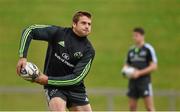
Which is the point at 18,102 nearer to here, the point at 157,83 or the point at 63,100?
the point at 157,83

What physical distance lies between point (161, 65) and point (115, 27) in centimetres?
208

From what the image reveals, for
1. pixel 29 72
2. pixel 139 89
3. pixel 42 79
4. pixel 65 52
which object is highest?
pixel 65 52

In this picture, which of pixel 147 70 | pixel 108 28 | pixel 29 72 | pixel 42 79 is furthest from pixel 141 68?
pixel 108 28

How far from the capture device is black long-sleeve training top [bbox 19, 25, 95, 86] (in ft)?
36.8

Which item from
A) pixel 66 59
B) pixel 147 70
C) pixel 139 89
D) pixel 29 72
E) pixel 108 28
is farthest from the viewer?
pixel 108 28

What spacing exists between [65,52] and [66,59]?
4.1 inches

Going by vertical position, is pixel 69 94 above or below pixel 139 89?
above

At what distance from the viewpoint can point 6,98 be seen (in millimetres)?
24406

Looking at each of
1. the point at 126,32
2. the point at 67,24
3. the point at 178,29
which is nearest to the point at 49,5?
the point at 67,24

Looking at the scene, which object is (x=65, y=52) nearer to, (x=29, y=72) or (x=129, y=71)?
(x=29, y=72)

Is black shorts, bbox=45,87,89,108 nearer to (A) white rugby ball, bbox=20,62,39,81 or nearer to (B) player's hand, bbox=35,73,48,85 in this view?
(B) player's hand, bbox=35,73,48,85

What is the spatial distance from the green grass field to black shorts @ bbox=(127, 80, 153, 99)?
705 cm

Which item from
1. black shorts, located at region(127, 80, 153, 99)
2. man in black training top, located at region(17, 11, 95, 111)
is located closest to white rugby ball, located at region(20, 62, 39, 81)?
man in black training top, located at region(17, 11, 95, 111)

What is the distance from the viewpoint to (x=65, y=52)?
11.3 meters
